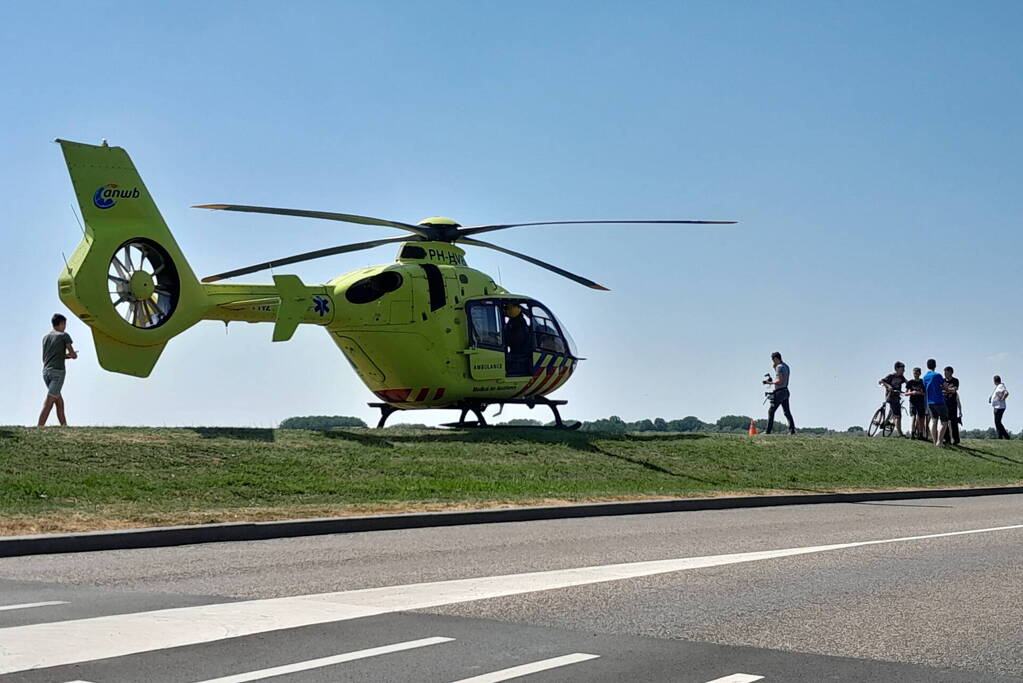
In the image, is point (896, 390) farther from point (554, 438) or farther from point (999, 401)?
point (554, 438)

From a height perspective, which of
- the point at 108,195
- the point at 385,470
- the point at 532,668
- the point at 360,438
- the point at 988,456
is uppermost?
the point at 108,195

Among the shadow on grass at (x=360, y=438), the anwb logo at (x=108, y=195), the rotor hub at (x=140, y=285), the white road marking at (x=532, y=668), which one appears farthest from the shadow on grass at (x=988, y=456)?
the white road marking at (x=532, y=668)

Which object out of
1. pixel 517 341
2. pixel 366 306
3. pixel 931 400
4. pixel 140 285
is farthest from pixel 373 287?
pixel 931 400

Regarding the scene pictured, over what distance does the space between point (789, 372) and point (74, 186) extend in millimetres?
16065

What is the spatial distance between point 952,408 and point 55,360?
2123 cm

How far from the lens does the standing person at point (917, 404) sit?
100 ft

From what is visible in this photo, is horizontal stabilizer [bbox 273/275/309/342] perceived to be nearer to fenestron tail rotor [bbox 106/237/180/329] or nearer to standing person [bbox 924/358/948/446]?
fenestron tail rotor [bbox 106/237/180/329]

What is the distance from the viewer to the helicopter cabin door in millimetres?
26562

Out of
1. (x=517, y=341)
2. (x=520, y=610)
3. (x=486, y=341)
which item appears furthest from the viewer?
(x=517, y=341)

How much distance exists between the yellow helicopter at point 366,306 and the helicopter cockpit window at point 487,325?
3 cm

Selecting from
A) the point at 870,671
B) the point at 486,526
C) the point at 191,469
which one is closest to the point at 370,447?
the point at 191,469

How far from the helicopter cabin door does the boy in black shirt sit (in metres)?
10.6

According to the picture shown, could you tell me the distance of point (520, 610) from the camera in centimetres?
778

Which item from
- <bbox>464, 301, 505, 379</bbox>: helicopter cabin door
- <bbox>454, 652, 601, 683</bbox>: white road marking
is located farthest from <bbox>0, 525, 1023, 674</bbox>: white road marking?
<bbox>464, 301, 505, 379</bbox>: helicopter cabin door
